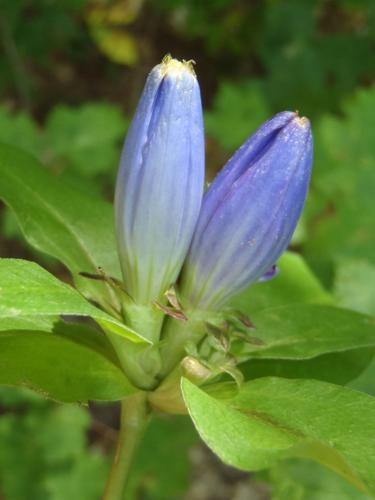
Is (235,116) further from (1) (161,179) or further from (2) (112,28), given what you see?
(1) (161,179)

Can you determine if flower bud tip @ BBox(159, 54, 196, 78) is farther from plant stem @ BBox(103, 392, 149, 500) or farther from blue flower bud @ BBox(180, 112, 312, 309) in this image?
plant stem @ BBox(103, 392, 149, 500)

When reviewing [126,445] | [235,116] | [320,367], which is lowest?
[235,116]

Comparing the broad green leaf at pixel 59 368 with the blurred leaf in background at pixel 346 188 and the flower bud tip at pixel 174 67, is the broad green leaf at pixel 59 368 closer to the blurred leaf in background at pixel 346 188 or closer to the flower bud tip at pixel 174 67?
the flower bud tip at pixel 174 67

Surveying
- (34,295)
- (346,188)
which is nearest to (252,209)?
(34,295)

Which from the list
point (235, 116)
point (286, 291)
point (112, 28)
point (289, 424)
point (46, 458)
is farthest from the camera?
point (112, 28)

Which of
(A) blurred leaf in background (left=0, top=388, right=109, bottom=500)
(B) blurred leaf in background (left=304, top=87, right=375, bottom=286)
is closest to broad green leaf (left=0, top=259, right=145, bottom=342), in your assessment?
(B) blurred leaf in background (left=304, top=87, right=375, bottom=286)

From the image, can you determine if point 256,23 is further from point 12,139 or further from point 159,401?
point 159,401

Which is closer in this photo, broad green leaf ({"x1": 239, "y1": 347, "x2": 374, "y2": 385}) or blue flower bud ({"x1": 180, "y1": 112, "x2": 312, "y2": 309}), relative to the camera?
blue flower bud ({"x1": 180, "y1": 112, "x2": 312, "y2": 309})
